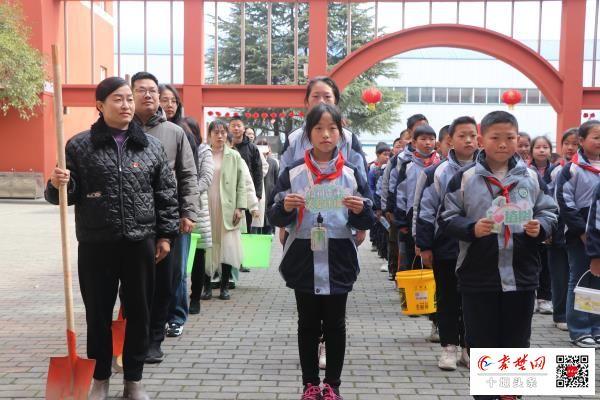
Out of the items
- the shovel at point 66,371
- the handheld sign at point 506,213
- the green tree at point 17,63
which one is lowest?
the shovel at point 66,371

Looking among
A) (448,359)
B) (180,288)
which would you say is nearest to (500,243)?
(448,359)

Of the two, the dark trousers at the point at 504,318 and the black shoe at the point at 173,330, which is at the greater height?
the dark trousers at the point at 504,318

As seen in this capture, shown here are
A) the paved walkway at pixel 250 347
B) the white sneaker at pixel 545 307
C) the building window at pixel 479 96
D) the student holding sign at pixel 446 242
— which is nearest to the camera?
the paved walkway at pixel 250 347

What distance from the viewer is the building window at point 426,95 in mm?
51125

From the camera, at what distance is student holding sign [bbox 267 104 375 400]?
3992 mm

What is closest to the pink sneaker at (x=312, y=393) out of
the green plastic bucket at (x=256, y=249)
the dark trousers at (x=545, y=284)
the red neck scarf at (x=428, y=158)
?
the red neck scarf at (x=428, y=158)

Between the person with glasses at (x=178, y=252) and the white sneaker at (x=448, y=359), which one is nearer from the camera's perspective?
the white sneaker at (x=448, y=359)

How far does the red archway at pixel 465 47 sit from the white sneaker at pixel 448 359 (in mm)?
18144

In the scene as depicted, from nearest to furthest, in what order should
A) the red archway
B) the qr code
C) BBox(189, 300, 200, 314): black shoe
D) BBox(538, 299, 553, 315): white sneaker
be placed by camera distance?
the qr code < BBox(189, 300, 200, 314): black shoe < BBox(538, 299, 553, 315): white sneaker < the red archway

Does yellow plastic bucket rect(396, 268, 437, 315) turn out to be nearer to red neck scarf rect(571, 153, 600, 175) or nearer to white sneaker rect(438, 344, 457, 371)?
white sneaker rect(438, 344, 457, 371)

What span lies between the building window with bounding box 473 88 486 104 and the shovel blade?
49408 millimetres

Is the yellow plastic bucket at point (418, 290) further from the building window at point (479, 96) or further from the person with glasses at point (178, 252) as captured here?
the building window at point (479, 96)

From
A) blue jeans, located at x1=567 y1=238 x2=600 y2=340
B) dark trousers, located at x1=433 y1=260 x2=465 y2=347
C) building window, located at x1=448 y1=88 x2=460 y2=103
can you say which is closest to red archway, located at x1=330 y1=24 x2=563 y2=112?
blue jeans, located at x1=567 y1=238 x2=600 y2=340

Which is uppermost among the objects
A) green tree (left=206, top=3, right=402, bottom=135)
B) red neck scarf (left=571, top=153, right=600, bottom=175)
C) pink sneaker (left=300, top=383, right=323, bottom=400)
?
green tree (left=206, top=3, right=402, bottom=135)
